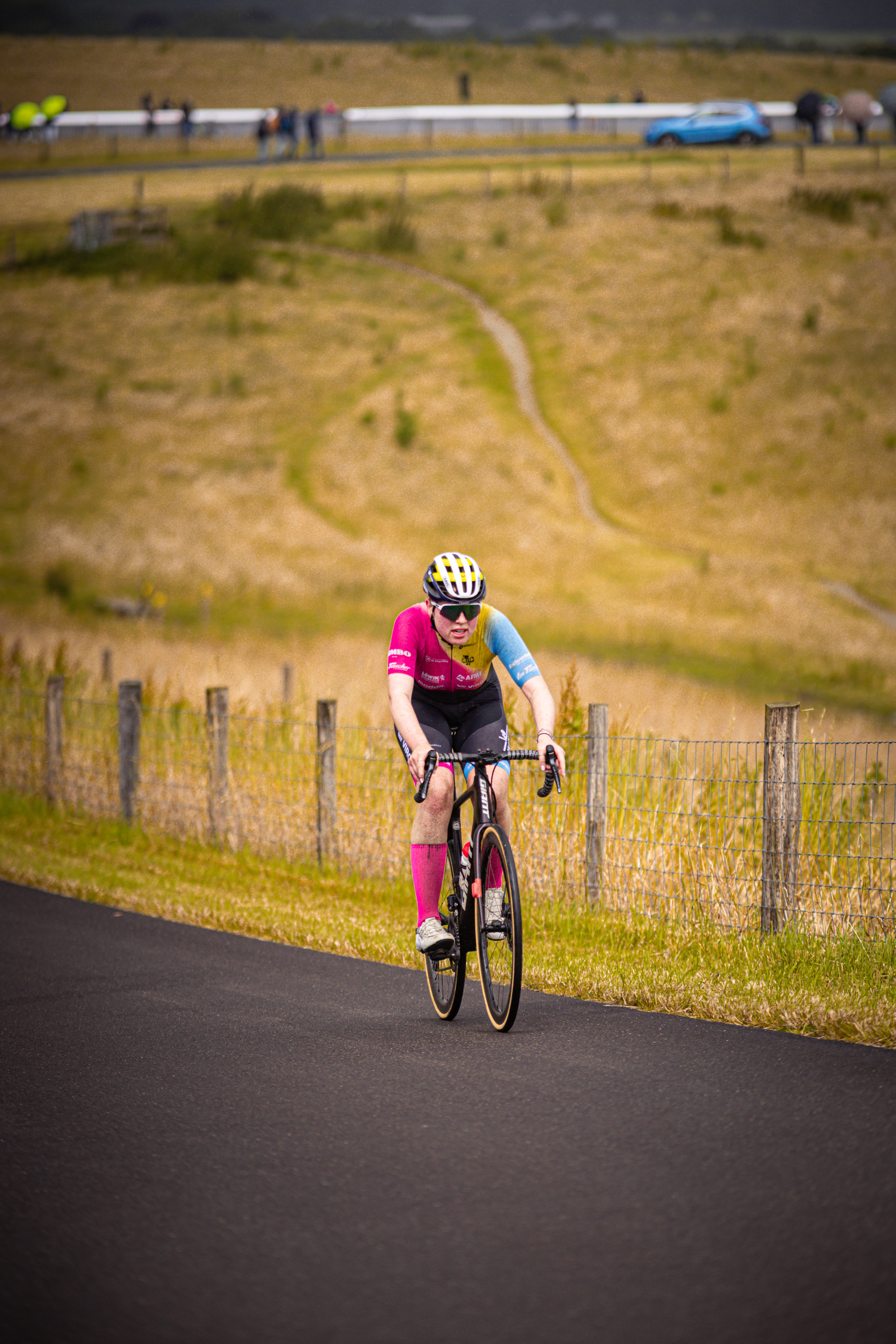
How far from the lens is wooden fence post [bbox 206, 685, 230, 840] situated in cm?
1322

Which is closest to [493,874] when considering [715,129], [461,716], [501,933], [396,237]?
[501,933]

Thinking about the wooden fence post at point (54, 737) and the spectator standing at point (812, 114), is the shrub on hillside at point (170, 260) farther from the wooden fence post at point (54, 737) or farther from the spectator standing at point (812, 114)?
the wooden fence post at point (54, 737)

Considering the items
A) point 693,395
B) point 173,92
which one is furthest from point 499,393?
point 173,92

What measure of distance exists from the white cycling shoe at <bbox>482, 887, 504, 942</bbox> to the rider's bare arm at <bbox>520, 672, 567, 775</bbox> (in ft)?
2.01

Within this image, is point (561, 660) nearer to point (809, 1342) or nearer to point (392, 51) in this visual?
point (809, 1342)

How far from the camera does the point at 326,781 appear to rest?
12.2 metres

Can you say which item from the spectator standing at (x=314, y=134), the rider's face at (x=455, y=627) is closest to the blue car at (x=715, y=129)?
the spectator standing at (x=314, y=134)

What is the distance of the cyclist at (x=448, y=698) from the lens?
22.4ft

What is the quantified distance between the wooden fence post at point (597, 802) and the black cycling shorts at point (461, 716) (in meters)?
2.81

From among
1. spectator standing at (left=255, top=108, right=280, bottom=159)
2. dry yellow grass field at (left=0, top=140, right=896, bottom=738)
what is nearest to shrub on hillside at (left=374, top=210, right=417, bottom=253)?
dry yellow grass field at (left=0, top=140, right=896, bottom=738)

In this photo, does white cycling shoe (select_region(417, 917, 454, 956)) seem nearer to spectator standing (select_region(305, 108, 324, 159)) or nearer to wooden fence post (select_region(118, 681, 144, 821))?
wooden fence post (select_region(118, 681, 144, 821))

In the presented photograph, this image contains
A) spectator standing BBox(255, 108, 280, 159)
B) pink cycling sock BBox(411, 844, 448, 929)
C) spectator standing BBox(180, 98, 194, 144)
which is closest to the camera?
pink cycling sock BBox(411, 844, 448, 929)

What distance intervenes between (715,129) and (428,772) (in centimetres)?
7352

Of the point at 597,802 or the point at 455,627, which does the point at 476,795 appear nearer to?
the point at 455,627
